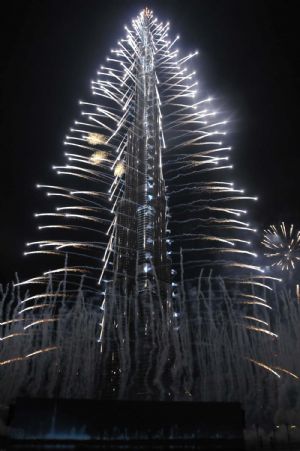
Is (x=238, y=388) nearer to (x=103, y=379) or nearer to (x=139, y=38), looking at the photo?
(x=103, y=379)

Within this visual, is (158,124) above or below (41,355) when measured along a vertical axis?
above

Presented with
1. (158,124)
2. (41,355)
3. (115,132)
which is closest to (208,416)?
(41,355)

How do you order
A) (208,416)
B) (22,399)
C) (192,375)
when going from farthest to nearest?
1. (192,375)
2. (208,416)
3. (22,399)

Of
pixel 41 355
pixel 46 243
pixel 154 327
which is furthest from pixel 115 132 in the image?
pixel 41 355

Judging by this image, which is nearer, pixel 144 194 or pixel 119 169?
pixel 119 169

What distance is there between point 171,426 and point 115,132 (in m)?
35.9

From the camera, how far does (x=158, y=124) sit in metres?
57.4

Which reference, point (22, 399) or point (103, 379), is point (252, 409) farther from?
point (22, 399)

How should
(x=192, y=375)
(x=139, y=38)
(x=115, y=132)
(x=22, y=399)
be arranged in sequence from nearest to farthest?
(x=22, y=399) → (x=192, y=375) → (x=115, y=132) → (x=139, y=38)

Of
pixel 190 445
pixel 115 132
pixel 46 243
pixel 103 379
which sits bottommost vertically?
pixel 190 445

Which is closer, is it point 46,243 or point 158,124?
→ point 46,243

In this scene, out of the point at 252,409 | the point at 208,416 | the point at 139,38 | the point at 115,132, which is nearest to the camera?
the point at 208,416

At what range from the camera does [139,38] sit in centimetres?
5694

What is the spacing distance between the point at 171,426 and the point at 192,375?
26340mm
